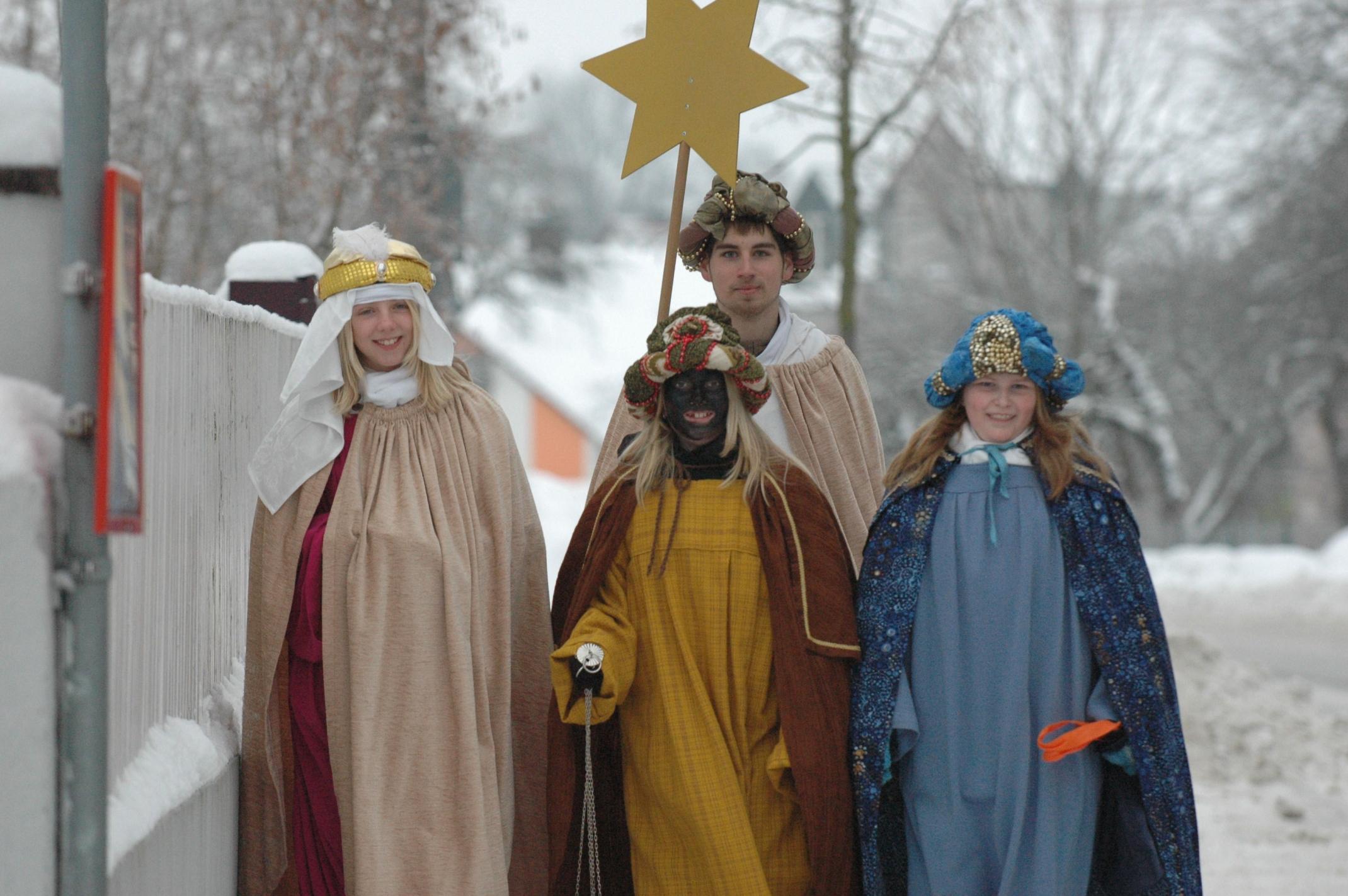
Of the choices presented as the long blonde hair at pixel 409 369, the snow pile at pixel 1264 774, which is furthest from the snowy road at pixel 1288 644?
the long blonde hair at pixel 409 369

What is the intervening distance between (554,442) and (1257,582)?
62.6 feet

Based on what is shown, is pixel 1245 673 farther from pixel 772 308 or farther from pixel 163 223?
pixel 163 223

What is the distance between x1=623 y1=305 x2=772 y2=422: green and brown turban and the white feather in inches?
30.9

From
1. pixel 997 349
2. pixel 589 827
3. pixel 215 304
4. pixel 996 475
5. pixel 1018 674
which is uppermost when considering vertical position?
pixel 215 304

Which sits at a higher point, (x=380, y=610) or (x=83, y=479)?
(x=83, y=479)

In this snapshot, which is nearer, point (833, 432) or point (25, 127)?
point (25, 127)

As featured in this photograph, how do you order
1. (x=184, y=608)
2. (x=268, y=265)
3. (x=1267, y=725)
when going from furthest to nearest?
(x=1267, y=725) → (x=268, y=265) → (x=184, y=608)

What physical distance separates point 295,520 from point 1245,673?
8.37 metres

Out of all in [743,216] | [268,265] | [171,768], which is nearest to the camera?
[171,768]

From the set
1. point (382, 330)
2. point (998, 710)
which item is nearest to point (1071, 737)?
point (998, 710)

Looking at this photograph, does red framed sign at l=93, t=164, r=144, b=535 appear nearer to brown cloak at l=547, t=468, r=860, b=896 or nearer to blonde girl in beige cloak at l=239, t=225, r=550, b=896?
blonde girl in beige cloak at l=239, t=225, r=550, b=896

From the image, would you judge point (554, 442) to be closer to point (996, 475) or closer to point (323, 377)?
point (323, 377)

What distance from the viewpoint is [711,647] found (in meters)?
→ 4.36

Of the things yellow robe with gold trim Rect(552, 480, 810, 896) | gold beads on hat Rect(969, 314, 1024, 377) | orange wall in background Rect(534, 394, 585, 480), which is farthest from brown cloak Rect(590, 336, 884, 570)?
orange wall in background Rect(534, 394, 585, 480)
